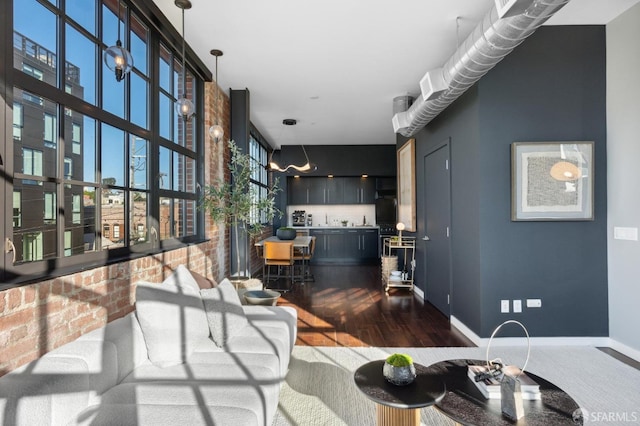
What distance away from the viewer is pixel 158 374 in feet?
6.40

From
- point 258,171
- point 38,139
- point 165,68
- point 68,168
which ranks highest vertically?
point 165,68

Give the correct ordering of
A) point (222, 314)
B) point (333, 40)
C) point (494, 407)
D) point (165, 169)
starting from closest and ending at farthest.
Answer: point (494, 407)
point (222, 314)
point (165, 169)
point (333, 40)

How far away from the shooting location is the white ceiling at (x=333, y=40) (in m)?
3.11

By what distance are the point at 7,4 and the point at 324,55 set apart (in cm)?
283

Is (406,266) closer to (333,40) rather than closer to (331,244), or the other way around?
(331,244)

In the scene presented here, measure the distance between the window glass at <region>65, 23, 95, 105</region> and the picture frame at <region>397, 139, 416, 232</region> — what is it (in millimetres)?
4567

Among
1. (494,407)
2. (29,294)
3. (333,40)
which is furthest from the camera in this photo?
(333,40)

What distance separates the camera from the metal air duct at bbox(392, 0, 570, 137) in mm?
2318

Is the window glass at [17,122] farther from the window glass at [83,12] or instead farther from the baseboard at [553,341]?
the baseboard at [553,341]

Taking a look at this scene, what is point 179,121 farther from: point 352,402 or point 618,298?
point 618,298

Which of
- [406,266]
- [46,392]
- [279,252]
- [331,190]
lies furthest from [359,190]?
[46,392]

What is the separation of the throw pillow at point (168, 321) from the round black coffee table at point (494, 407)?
1.43 meters

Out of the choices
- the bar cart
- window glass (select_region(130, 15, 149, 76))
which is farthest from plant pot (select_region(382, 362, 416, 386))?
the bar cart

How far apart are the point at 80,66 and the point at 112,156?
0.63 meters
